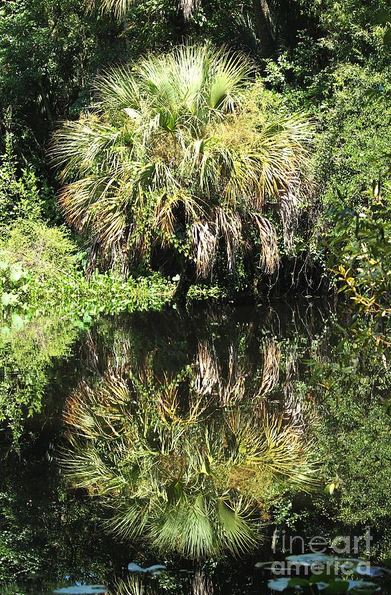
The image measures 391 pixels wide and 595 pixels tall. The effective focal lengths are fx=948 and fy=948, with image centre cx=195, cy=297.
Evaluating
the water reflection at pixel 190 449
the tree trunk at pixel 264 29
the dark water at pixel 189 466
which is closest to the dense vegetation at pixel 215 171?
the tree trunk at pixel 264 29

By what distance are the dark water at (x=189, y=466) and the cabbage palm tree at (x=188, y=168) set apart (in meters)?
5.01

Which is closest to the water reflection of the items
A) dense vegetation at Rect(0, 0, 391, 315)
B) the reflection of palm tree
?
the reflection of palm tree

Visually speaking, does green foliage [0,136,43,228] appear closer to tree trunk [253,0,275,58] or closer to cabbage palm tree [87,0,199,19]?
cabbage palm tree [87,0,199,19]

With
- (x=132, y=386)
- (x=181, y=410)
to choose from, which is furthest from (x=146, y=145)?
(x=181, y=410)

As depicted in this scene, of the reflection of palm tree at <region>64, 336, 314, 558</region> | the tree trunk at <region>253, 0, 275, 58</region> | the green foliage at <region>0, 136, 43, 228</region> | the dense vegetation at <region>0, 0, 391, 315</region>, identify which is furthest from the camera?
the tree trunk at <region>253, 0, 275, 58</region>

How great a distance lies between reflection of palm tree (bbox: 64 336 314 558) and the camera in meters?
4.32

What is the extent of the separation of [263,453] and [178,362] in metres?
3.90

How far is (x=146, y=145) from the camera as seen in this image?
568 inches

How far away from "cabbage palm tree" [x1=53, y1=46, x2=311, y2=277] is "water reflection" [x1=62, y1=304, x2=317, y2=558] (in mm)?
5502

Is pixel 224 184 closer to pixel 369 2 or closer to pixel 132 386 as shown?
pixel 369 2

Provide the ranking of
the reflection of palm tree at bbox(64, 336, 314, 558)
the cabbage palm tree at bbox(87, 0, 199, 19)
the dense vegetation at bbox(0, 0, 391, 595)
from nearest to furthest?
the reflection of palm tree at bbox(64, 336, 314, 558)
the dense vegetation at bbox(0, 0, 391, 595)
the cabbage palm tree at bbox(87, 0, 199, 19)

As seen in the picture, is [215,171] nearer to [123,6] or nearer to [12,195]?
[123,6]

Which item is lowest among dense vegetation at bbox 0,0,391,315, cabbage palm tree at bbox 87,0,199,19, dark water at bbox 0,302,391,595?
dark water at bbox 0,302,391,595

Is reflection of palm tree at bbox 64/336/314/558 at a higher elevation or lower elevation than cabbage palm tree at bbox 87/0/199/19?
lower
